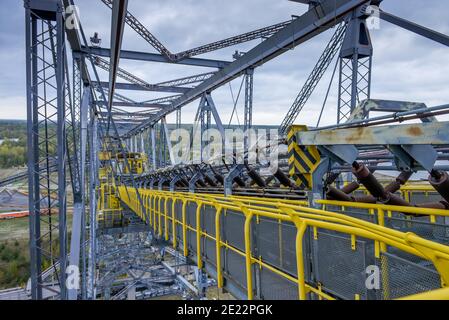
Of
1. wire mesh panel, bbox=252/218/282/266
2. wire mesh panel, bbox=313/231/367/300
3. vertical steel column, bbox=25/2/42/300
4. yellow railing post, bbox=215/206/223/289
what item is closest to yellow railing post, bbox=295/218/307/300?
wire mesh panel, bbox=313/231/367/300

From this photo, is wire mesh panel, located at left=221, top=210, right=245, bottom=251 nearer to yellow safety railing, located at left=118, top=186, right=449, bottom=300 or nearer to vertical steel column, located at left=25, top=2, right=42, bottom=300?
yellow safety railing, located at left=118, top=186, right=449, bottom=300

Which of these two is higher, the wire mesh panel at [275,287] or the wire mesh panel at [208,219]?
the wire mesh panel at [208,219]

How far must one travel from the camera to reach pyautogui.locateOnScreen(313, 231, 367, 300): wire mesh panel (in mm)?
2832

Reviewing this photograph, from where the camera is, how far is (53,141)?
27.7 ft

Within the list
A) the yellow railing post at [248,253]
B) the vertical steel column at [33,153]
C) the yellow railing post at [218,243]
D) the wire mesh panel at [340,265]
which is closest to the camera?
the wire mesh panel at [340,265]

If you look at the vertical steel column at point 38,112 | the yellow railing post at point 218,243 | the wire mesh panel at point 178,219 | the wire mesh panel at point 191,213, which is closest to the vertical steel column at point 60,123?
the vertical steel column at point 38,112

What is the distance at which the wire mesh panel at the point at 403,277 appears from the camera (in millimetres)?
2240

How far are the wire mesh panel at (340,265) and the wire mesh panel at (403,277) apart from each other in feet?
0.60

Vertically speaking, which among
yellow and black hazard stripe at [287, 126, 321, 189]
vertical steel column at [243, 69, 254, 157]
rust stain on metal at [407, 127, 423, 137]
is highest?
vertical steel column at [243, 69, 254, 157]

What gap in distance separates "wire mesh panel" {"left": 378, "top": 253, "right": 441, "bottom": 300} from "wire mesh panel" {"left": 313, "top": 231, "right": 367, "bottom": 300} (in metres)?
0.18

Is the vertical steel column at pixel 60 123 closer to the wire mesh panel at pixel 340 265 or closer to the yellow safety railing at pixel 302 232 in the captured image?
the yellow safety railing at pixel 302 232

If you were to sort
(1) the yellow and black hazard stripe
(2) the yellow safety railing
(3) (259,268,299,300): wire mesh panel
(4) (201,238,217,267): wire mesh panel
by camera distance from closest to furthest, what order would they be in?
(2) the yellow safety railing → (3) (259,268,299,300): wire mesh panel → (1) the yellow and black hazard stripe → (4) (201,238,217,267): wire mesh panel
